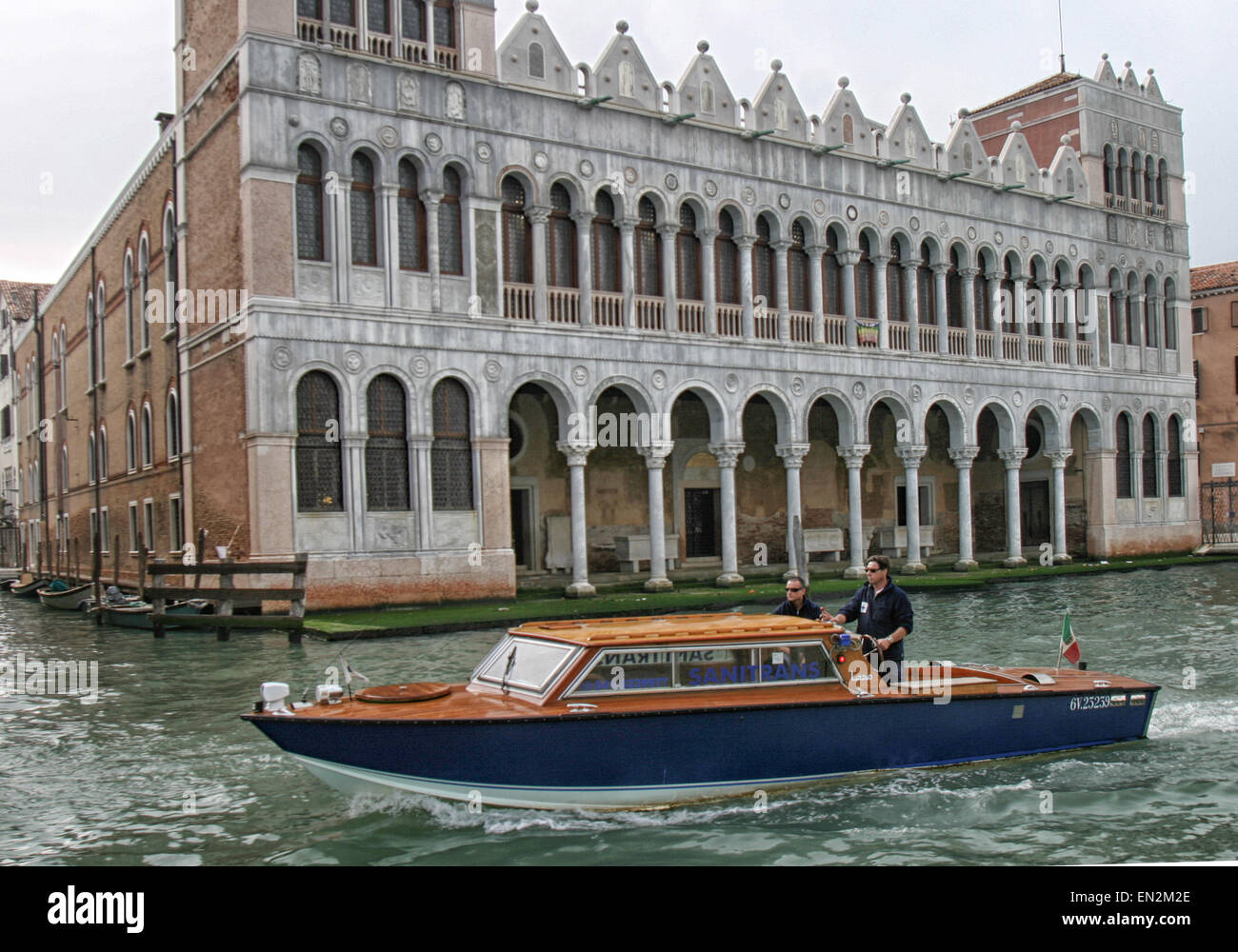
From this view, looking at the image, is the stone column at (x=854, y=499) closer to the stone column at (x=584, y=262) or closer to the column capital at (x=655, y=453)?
the column capital at (x=655, y=453)

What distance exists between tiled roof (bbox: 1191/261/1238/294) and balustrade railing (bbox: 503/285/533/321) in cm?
3200

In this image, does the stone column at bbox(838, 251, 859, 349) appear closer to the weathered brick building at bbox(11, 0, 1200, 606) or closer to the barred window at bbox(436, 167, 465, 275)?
the weathered brick building at bbox(11, 0, 1200, 606)

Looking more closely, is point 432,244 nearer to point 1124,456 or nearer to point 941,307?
point 941,307

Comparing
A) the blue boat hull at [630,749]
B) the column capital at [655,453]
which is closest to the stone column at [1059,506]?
the column capital at [655,453]

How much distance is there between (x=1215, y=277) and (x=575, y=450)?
3231 centimetres

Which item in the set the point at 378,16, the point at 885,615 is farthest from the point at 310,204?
the point at 885,615

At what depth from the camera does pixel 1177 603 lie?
21109 millimetres

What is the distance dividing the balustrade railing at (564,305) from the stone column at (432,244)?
2.43 meters

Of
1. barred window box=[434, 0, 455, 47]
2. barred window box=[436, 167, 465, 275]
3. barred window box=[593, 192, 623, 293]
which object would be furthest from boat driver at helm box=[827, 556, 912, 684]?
barred window box=[434, 0, 455, 47]

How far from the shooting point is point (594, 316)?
23641 mm

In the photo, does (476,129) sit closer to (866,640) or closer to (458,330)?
(458,330)

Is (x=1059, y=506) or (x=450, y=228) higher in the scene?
(x=450, y=228)

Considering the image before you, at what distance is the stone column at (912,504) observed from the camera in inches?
1100

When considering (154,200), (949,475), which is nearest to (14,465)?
(154,200)
